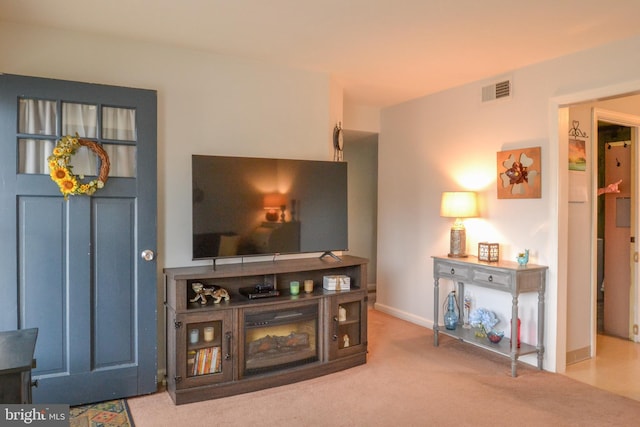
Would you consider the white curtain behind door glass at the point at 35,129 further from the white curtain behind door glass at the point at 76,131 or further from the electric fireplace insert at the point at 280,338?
the electric fireplace insert at the point at 280,338

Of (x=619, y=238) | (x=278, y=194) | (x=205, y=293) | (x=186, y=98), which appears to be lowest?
(x=205, y=293)

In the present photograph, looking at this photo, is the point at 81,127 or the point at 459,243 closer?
the point at 81,127

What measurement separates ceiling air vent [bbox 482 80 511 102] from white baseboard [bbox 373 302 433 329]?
234 cm

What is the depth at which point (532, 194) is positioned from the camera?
3598 mm

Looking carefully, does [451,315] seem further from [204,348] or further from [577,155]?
[204,348]

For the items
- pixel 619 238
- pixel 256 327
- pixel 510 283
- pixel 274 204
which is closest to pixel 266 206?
pixel 274 204

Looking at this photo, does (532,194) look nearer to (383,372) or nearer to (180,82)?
(383,372)

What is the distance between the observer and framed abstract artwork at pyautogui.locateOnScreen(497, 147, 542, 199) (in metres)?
3.56

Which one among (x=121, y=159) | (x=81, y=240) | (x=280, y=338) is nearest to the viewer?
(x=81, y=240)

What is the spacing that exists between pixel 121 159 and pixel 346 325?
6.97ft

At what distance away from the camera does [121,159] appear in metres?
2.94

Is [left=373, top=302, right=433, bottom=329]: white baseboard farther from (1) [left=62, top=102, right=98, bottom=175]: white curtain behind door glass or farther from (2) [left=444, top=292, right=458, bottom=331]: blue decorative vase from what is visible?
(1) [left=62, top=102, right=98, bottom=175]: white curtain behind door glass

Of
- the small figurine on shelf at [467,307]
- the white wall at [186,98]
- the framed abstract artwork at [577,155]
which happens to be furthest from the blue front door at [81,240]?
the framed abstract artwork at [577,155]

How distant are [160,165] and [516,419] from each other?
295 cm
